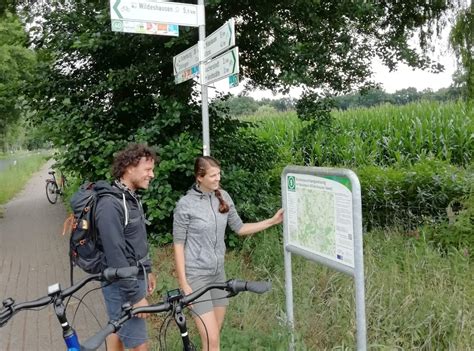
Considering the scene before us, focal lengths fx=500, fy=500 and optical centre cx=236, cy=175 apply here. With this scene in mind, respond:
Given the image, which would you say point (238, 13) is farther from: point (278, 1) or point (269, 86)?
point (269, 86)

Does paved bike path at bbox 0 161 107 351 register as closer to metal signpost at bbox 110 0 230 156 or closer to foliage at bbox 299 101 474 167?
metal signpost at bbox 110 0 230 156

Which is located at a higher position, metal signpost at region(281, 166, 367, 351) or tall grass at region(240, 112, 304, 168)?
→ tall grass at region(240, 112, 304, 168)

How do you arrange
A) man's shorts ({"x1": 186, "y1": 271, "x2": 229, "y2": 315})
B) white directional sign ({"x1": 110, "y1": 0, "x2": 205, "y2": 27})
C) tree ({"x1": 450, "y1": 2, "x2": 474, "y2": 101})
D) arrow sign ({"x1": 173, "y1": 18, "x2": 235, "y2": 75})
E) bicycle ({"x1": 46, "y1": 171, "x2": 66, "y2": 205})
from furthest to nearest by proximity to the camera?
bicycle ({"x1": 46, "y1": 171, "x2": 66, "y2": 205}), tree ({"x1": 450, "y1": 2, "x2": 474, "y2": 101}), white directional sign ({"x1": 110, "y1": 0, "x2": 205, "y2": 27}), arrow sign ({"x1": 173, "y1": 18, "x2": 235, "y2": 75}), man's shorts ({"x1": 186, "y1": 271, "x2": 229, "y2": 315})

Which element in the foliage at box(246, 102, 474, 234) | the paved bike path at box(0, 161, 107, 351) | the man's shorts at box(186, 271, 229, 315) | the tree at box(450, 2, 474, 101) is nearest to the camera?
the man's shorts at box(186, 271, 229, 315)

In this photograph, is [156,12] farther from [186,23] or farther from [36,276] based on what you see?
[36,276]

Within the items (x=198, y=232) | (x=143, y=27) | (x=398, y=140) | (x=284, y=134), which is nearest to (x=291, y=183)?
(x=198, y=232)

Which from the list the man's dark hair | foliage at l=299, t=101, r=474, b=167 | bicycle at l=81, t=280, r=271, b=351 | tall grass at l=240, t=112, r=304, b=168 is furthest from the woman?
tall grass at l=240, t=112, r=304, b=168

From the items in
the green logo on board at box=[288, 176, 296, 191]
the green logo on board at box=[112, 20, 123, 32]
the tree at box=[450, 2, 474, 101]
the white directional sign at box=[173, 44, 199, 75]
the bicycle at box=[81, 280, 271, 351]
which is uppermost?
the tree at box=[450, 2, 474, 101]

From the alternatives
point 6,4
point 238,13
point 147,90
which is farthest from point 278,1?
point 6,4

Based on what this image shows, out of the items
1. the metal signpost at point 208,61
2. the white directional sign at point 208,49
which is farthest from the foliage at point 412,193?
the white directional sign at point 208,49

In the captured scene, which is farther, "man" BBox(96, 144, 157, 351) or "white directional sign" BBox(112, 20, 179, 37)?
"white directional sign" BBox(112, 20, 179, 37)

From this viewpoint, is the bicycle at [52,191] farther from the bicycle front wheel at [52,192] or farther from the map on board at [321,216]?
the map on board at [321,216]

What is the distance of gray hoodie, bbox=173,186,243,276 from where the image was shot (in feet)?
11.0

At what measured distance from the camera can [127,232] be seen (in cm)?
302
